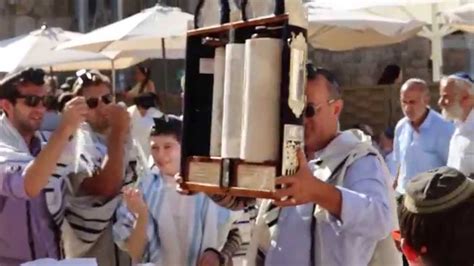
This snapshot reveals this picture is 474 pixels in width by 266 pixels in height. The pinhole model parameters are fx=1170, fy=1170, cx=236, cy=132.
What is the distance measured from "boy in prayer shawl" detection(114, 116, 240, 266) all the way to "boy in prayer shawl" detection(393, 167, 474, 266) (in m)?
2.47

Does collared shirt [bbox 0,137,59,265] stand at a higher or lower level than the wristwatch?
higher

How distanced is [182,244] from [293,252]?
1105mm

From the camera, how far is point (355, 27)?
38.5 feet

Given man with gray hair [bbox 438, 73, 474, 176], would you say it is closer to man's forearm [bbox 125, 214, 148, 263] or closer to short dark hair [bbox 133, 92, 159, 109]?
short dark hair [bbox 133, 92, 159, 109]

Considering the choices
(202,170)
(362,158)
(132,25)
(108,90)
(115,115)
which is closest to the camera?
(202,170)

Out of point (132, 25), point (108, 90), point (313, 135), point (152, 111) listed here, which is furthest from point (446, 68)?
point (313, 135)

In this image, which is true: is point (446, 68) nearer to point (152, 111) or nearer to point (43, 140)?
point (152, 111)

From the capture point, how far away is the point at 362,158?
400cm

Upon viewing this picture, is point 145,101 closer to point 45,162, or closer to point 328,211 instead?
point 45,162

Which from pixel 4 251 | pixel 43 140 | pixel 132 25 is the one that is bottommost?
pixel 4 251

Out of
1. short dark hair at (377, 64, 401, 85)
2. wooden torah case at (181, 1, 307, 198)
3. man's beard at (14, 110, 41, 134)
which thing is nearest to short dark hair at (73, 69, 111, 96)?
man's beard at (14, 110, 41, 134)

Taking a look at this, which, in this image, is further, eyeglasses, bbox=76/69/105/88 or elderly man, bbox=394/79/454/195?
elderly man, bbox=394/79/454/195

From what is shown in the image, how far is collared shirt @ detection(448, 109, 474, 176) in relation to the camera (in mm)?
7578

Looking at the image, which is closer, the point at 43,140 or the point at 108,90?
the point at 43,140
